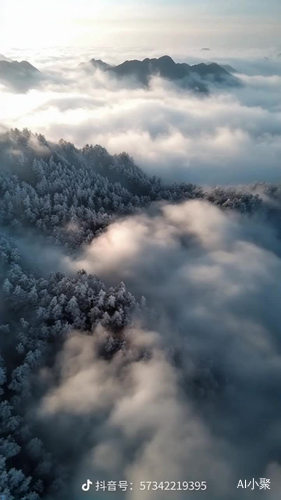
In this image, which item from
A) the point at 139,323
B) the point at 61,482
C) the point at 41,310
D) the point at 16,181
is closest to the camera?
the point at 61,482

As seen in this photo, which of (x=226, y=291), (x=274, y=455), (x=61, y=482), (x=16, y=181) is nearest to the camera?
(x=61, y=482)

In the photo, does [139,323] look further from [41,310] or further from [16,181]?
[16,181]

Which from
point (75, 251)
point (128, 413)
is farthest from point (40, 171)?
point (128, 413)

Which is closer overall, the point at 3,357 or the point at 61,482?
the point at 61,482

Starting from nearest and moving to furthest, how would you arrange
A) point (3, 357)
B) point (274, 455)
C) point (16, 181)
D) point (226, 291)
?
point (274, 455), point (3, 357), point (226, 291), point (16, 181)

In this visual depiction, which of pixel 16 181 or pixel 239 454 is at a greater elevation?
pixel 16 181

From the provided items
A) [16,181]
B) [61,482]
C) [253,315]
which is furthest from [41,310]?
[16,181]

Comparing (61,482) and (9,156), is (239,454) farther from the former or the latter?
(9,156)

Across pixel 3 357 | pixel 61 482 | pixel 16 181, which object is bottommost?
pixel 61 482

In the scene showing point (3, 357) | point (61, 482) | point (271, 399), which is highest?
point (3, 357)
